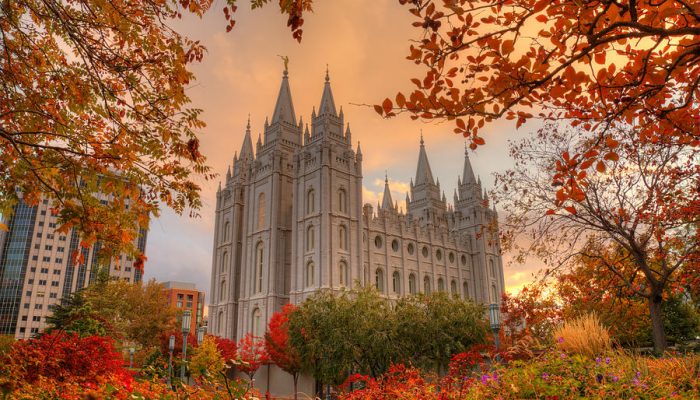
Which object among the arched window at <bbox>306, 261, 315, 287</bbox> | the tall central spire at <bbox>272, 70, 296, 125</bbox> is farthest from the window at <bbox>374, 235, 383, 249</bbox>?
the tall central spire at <bbox>272, 70, 296, 125</bbox>

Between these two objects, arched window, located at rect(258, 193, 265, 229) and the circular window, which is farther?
the circular window

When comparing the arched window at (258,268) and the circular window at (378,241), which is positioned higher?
the circular window at (378,241)

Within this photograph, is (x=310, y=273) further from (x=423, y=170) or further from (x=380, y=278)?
(x=423, y=170)

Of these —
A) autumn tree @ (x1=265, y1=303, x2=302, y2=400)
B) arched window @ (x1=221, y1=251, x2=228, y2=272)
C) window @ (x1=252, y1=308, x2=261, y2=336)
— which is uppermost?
arched window @ (x1=221, y1=251, x2=228, y2=272)

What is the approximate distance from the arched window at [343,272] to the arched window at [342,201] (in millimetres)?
4831

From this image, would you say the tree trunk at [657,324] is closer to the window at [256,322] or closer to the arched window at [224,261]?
the window at [256,322]

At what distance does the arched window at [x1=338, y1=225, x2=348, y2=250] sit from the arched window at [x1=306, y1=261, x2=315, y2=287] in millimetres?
2940

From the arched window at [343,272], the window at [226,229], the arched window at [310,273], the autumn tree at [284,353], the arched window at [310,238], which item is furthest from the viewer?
the window at [226,229]

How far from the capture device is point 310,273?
1588 inches

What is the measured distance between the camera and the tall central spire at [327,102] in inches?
1795

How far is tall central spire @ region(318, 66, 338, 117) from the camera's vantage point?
150ft

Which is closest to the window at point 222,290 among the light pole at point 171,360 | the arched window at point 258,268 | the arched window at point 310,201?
the arched window at point 258,268

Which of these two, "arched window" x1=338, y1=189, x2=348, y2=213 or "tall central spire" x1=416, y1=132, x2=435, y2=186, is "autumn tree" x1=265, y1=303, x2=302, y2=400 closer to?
"arched window" x1=338, y1=189, x2=348, y2=213

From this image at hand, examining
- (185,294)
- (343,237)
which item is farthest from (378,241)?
(185,294)
